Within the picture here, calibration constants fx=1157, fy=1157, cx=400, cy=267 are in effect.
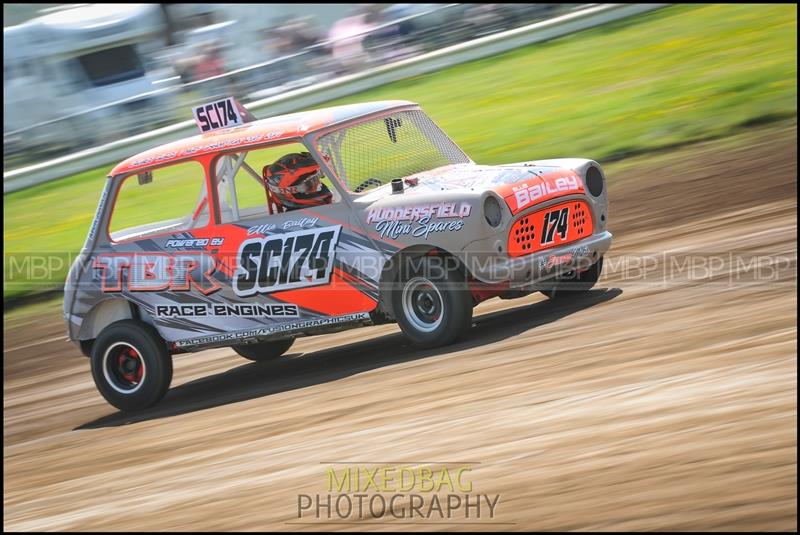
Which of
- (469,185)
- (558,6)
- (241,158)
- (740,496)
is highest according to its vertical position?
(558,6)

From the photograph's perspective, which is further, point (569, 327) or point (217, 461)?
point (569, 327)

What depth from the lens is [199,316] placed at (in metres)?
7.89

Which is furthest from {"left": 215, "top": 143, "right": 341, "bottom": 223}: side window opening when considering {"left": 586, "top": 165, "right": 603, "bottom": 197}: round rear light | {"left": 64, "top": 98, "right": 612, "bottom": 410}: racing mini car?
{"left": 586, "top": 165, "right": 603, "bottom": 197}: round rear light

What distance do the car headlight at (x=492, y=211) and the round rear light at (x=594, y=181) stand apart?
3.29 feet

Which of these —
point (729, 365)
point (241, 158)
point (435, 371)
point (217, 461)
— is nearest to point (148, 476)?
point (217, 461)

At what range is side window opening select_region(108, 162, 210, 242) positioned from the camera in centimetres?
793

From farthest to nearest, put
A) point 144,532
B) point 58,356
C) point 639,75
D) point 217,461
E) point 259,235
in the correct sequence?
point 639,75 → point 58,356 → point 259,235 → point 217,461 → point 144,532

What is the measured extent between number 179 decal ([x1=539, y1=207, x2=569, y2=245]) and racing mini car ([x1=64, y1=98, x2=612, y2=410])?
0.01 m

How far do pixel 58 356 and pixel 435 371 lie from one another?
17.7 ft

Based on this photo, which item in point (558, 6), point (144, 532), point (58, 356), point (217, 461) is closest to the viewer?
point (144, 532)

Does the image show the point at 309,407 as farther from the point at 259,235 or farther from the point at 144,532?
the point at 144,532

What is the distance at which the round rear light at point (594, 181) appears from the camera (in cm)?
772
